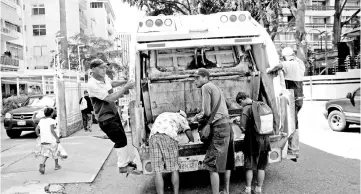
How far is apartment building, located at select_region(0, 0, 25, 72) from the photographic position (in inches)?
1266

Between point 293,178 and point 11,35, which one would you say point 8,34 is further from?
point 293,178

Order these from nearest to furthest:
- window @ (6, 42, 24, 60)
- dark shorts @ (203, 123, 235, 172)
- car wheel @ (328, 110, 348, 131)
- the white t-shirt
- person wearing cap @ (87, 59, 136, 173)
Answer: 1. dark shorts @ (203, 123, 235, 172)
2. person wearing cap @ (87, 59, 136, 173)
3. the white t-shirt
4. car wheel @ (328, 110, 348, 131)
5. window @ (6, 42, 24, 60)

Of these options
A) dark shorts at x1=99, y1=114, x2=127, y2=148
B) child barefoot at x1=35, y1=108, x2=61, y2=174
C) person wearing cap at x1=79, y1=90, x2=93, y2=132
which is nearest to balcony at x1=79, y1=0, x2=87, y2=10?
person wearing cap at x1=79, y1=90, x2=93, y2=132

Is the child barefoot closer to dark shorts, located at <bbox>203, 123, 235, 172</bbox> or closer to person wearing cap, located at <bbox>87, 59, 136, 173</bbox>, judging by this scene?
person wearing cap, located at <bbox>87, 59, 136, 173</bbox>

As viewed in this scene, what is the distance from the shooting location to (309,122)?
14938 mm

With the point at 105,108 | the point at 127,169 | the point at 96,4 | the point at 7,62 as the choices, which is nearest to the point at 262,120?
the point at 127,169

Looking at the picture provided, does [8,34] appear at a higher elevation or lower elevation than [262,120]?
higher

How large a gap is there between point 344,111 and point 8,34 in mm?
29897

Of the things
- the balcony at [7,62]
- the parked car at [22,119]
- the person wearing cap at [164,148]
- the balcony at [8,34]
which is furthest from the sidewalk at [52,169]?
the balcony at [8,34]

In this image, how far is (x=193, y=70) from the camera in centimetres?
690

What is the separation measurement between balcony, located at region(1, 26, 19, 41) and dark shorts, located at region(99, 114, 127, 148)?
30.4m

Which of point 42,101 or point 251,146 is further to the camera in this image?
point 42,101

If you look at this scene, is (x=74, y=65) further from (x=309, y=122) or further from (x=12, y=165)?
(x=12, y=165)

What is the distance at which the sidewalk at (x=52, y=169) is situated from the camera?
6.64 metres
